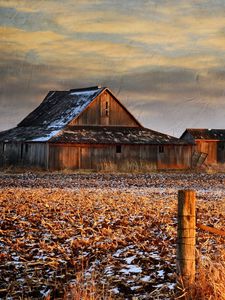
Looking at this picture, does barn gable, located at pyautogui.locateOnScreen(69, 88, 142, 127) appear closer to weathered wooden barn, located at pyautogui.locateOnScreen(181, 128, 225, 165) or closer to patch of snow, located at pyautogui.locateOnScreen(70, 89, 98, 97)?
patch of snow, located at pyautogui.locateOnScreen(70, 89, 98, 97)

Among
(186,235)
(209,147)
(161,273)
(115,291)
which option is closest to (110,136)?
(209,147)

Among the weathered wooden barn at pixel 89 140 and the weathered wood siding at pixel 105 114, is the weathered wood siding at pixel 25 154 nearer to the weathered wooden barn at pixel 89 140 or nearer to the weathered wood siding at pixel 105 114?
the weathered wooden barn at pixel 89 140

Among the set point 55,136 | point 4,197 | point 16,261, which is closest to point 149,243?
point 16,261

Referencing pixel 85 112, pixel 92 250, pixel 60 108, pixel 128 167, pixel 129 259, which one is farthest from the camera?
pixel 60 108

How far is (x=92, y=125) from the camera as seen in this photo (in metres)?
50.8

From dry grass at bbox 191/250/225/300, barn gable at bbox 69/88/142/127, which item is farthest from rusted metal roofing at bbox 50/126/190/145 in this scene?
dry grass at bbox 191/250/225/300

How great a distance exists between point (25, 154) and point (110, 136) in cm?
719

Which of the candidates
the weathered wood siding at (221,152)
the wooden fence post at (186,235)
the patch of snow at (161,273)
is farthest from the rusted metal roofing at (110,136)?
the wooden fence post at (186,235)

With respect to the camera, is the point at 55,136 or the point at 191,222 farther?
the point at 55,136

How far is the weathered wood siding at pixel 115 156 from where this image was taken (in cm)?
4622

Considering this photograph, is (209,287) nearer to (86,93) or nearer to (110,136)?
(110,136)

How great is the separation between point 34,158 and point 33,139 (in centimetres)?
153

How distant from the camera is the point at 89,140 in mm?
47188

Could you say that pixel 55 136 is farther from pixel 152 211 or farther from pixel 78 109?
pixel 152 211
